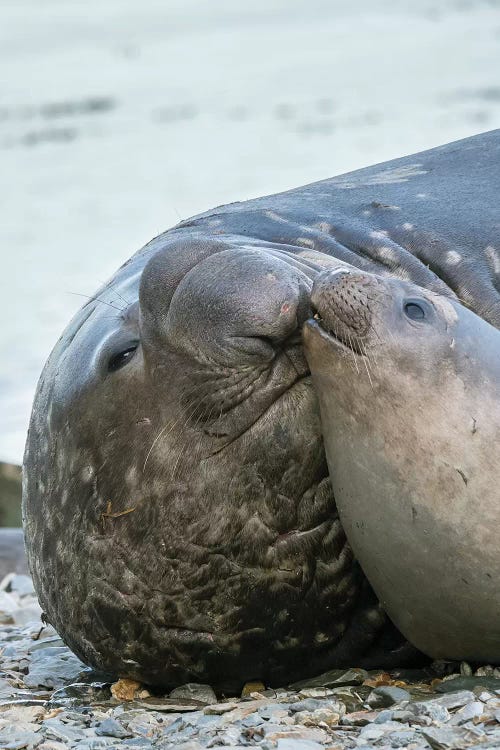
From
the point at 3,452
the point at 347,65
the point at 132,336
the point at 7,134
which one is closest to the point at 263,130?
the point at 7,134

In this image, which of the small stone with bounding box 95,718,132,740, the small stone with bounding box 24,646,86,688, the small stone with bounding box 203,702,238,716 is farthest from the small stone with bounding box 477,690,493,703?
the small stone with bounding box 24,646,86,688

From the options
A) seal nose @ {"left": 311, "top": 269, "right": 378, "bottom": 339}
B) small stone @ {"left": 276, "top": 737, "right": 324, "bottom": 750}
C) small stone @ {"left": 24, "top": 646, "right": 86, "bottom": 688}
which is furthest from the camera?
small stone @ {"left": 24, "top": 646, "right": 86, "bottom": 688}

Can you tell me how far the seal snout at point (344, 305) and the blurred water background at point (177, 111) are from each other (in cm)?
588

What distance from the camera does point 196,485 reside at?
16.4 ft

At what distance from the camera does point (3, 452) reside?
34.9 ft

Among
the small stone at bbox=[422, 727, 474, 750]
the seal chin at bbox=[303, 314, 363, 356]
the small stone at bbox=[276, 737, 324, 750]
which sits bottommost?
the small stone at bbox=[276, 737, 324, 750]

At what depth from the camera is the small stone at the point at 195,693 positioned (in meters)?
5.29

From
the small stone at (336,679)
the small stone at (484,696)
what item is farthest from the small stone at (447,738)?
the small stone at (336,679)

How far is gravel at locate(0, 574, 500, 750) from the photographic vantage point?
14.9 feet

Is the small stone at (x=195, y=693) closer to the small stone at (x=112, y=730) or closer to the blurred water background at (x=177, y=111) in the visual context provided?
the small stone at (x=112, y=730)

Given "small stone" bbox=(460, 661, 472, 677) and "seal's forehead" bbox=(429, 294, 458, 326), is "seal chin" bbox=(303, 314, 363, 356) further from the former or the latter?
"small stone" bbox=(460, 661, 472, 677)

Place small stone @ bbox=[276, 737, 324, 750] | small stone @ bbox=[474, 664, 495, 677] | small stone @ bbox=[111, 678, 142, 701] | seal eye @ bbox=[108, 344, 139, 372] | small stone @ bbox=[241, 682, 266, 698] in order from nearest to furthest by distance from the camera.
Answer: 1. small stone @ bbox=[276, 737, 324, 750]
2. small stone @ bbox=[474, 664, 495, 677]
3. seal eye @ bbox=[108, 344, 139, 372]
4. small stone @ bbox=[241, 682, 266, 698]
5. small stone @ bbox=[111, 678, 142, 701]

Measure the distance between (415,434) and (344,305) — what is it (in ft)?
1.41

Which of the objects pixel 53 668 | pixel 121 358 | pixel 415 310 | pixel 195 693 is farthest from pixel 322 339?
pixel 53 668
